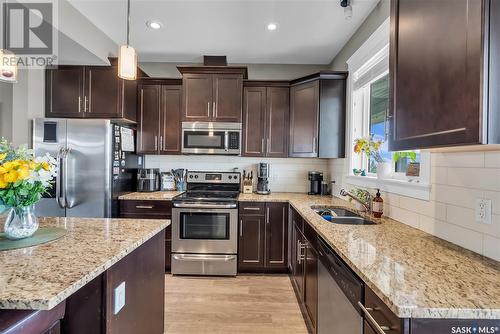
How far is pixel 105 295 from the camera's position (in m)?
1.15

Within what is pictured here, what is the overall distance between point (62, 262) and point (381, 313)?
1209 mm

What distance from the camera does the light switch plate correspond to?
121cm

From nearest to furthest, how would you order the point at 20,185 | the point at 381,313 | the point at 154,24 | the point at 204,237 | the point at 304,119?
the point at 381,313, the point at 20,185, the point at 154,24, the point at 204,237, the point at 304,119

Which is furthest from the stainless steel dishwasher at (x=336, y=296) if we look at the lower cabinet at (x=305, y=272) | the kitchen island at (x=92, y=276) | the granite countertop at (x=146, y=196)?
the granite countertop at (x=146, y=196)

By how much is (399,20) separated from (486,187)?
2.90ft

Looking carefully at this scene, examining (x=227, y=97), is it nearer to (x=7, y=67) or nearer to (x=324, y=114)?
(x=324, y=114)

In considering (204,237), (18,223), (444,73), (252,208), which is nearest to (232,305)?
(204,237)

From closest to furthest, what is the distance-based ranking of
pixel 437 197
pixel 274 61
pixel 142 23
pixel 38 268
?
pixel 38 268, pixel 437 197, pixel 142 23, pixel 274 61

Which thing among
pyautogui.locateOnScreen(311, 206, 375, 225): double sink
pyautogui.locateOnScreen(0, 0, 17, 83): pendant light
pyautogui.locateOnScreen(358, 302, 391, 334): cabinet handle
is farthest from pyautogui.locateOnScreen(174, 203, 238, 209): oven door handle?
pyautogui.locateOnScreen(358, 302, 391, 334): cabinet handle

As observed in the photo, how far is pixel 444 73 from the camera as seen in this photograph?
96 cm

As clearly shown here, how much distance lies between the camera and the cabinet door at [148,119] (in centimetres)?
344

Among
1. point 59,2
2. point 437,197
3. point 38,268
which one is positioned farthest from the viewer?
point 59,2

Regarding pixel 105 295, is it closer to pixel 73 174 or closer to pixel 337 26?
pixel 73 174

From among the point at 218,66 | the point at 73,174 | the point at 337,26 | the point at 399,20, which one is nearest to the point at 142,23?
the point at 218,66
